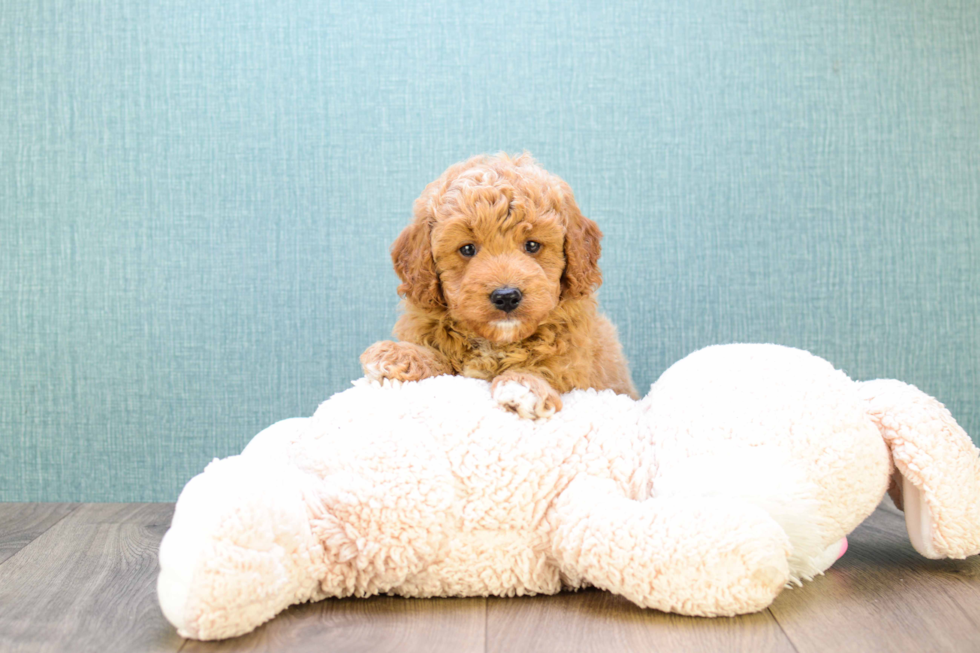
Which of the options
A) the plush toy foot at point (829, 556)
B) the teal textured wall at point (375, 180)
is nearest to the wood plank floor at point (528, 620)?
the plush toy foot at point (829, 556)

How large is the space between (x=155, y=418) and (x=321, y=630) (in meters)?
1.42

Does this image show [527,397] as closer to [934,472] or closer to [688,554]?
[688,554]

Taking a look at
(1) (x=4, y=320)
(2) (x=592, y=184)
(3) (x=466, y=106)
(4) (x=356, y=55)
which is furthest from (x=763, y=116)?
(1) (x=4, y=320)

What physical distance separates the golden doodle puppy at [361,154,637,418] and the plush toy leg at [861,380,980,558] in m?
0.64

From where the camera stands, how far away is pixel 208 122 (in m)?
2.54

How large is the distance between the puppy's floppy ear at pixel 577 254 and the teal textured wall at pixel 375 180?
744 mm

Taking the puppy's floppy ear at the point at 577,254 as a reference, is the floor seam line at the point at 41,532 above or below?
below

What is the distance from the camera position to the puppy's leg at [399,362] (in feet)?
5.48

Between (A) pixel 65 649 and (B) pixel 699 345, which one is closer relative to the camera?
(A) pixel 65 649

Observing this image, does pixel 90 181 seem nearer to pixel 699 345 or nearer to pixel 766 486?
pixel 699 345

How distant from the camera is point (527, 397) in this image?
5.26 feet

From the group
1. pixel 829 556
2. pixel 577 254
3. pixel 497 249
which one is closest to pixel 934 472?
Result: pixel 829 556

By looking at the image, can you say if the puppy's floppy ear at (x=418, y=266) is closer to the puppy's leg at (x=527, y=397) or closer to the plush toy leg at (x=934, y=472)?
the puppy's leg at (x=527, y=397)

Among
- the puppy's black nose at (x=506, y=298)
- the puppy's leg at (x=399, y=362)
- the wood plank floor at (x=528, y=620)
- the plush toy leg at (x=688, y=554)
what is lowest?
the wood plank floor at (x=528, y=620)
